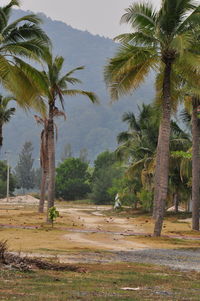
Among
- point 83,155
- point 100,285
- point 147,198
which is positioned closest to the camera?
point 100,285

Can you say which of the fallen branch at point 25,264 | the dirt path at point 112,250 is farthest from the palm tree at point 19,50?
the fallen branch at point 25,264

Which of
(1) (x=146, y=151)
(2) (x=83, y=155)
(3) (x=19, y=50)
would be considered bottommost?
(1) (x=146, y=151)

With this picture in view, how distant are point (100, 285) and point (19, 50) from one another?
1167 cm

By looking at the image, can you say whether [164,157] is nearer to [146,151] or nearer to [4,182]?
[146,151]

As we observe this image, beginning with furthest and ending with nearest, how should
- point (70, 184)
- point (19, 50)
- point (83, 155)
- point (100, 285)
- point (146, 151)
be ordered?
point (83, 155) < point (70, 184) < point (146, 151) < point (19, 50) < point (100, 285)

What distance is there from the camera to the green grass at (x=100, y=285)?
7.64 metres

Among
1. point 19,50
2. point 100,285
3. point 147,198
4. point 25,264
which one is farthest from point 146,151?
point 100,285

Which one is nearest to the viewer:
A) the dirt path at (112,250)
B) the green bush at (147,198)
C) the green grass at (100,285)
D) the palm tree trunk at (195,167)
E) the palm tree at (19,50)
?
the green grass at (100,285)

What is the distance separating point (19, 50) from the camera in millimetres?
18594

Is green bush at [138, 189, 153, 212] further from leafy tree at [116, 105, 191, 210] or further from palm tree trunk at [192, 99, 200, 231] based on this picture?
palm tree trunk at [192, 99, 200, 231]

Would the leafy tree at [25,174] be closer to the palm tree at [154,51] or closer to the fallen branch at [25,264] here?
the palm tree at [154,51]

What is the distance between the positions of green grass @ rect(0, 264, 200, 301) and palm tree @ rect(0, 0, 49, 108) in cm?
786

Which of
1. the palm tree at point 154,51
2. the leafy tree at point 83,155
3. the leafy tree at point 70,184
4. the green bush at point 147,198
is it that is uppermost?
the leafy tree at point 83,155

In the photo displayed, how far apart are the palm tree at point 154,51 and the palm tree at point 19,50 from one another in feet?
10.5
